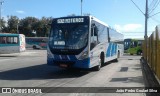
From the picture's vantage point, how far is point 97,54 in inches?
729

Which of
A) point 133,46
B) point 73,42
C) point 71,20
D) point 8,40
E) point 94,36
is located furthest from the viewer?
point 133,46

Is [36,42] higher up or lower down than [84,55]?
higher up

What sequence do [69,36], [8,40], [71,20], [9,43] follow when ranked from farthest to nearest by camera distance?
[8,40]
[9,43]
[71,20]
[69,36]

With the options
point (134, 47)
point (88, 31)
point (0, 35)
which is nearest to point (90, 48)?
point (88, 31)

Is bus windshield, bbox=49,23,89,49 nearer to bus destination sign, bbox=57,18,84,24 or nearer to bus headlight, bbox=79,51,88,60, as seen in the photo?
bus destination sign, bbox=57,18,84,24

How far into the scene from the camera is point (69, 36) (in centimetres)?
1655

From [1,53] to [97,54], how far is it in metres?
22.4

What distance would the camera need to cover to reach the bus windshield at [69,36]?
1633 centimetres

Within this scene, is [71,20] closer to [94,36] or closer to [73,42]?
[73,42]

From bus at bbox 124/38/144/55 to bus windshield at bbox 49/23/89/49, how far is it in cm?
3609

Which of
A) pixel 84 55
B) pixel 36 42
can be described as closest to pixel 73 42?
pixel 84 55

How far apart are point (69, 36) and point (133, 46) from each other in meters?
37.5

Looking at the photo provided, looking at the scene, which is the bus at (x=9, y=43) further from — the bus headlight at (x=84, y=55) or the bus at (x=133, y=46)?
the bus headlight at (x=84, y=55)

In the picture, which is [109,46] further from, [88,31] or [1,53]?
[1,53]
